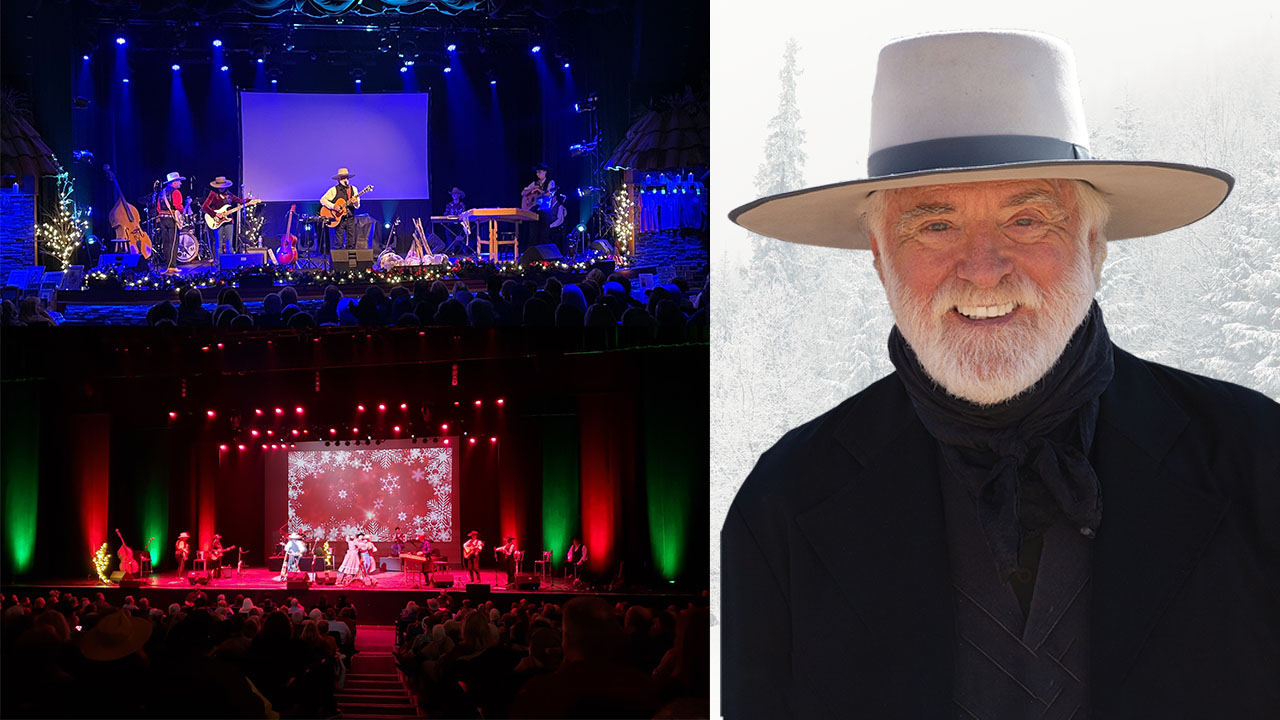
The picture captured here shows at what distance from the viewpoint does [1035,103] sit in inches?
71.5

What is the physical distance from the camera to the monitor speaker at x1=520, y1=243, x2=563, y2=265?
735 cm

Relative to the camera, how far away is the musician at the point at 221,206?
24.3 ft

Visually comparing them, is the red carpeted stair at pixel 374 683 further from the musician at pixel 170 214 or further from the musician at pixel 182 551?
the musician at pixel 170 214

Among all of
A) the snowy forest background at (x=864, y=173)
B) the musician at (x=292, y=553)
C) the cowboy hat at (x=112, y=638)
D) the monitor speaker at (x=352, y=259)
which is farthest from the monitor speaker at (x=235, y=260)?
the snowy forest background at (x=864, y=173)

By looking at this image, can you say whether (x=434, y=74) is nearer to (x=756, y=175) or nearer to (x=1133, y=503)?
(x=756, y=175)

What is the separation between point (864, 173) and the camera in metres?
6.89

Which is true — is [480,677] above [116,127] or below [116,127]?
below

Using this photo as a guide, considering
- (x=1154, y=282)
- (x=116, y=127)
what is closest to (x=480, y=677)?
(x=116, y=127)

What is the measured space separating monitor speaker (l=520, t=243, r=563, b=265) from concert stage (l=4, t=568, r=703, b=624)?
1.99 m

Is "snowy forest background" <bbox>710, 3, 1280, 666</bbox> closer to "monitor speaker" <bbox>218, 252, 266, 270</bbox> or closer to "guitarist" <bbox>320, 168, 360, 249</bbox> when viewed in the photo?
"guitarist" <bbox>320, 168, 360, 249</bbox>

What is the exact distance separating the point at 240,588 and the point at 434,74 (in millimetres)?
3407

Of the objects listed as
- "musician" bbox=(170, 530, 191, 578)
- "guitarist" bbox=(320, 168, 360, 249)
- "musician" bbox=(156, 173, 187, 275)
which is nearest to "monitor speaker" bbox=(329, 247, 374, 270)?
"guitarist" bbox=(320, 168, 360, 249)

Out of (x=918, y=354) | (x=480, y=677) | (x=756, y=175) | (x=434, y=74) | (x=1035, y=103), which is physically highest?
(x=434, y=74)

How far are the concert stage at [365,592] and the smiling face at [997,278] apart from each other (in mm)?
5607
